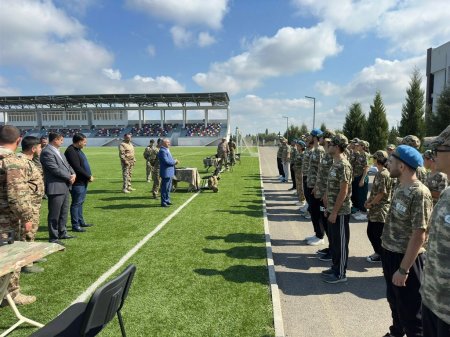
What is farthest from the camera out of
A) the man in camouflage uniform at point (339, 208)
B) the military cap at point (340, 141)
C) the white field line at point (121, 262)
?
the military cap at point (340, 141)

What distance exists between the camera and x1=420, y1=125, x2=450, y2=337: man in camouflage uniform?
195 cm

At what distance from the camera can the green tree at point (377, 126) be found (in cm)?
2438

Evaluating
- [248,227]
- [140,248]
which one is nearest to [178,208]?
[248,227]

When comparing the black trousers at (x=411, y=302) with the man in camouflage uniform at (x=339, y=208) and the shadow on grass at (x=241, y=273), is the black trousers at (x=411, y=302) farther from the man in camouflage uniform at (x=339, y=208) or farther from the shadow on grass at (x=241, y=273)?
the shadow on grass at (x=241, y=273)

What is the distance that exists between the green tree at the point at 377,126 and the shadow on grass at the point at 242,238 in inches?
792

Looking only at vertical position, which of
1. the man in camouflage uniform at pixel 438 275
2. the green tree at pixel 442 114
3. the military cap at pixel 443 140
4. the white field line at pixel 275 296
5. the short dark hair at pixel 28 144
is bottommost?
the white field line at pixel 275 296

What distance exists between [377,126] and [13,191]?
80.8ft

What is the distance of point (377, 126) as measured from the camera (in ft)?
80.2

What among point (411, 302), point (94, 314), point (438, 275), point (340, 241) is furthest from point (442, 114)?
point (94, 314)

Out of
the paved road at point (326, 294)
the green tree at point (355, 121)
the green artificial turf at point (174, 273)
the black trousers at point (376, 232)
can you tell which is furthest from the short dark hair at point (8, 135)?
the green tree at point (355, 121)

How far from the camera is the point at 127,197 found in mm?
11984

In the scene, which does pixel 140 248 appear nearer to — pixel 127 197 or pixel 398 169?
pixel 398 169

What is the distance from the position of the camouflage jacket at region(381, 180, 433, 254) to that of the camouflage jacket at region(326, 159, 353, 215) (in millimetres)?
1407

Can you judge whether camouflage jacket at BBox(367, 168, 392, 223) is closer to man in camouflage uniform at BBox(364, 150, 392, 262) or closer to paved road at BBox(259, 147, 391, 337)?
man in camouflage uniform at BBox(364, 150, 392, 262)
